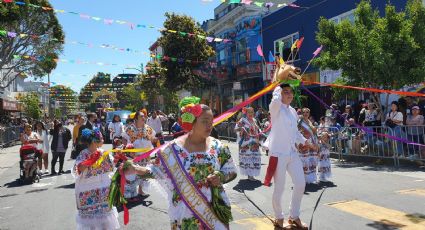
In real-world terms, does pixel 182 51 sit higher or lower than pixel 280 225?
higher

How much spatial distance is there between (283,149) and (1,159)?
17131mm

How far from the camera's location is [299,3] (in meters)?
23.3

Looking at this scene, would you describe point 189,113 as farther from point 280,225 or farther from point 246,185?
point 246,185

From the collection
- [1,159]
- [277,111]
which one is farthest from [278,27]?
[277,111]

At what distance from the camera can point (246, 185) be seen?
9.04m

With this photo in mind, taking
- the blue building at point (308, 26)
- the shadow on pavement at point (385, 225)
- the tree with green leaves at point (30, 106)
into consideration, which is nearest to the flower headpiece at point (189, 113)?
the shadow on pavement at point (385, 225)

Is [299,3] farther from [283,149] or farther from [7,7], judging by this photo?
[283,149]

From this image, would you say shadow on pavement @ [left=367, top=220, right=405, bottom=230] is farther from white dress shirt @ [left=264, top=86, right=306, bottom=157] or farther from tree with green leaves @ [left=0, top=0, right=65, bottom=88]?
tree with green leaves @ [left=0, top=0, right=65, bottom=88]

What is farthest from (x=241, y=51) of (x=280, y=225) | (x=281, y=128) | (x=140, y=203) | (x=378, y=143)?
(x=280, y=225)

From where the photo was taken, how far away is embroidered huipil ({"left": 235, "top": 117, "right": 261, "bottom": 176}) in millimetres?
9602

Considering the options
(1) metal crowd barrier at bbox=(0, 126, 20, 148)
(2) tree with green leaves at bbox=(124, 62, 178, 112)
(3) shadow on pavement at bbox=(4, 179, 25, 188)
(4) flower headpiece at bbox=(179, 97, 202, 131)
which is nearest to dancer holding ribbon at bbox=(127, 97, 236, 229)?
(4) flower headpiece at bbox=(179, 97, 202, 131)

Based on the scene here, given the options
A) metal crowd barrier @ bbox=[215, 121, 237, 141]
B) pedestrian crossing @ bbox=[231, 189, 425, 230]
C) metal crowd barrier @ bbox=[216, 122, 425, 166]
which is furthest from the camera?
metal crowd barrier @ bbox=[215, 121, 237, 141]

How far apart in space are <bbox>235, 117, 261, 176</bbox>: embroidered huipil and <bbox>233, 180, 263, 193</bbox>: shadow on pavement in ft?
0.79

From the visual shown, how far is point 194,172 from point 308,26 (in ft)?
67.9
